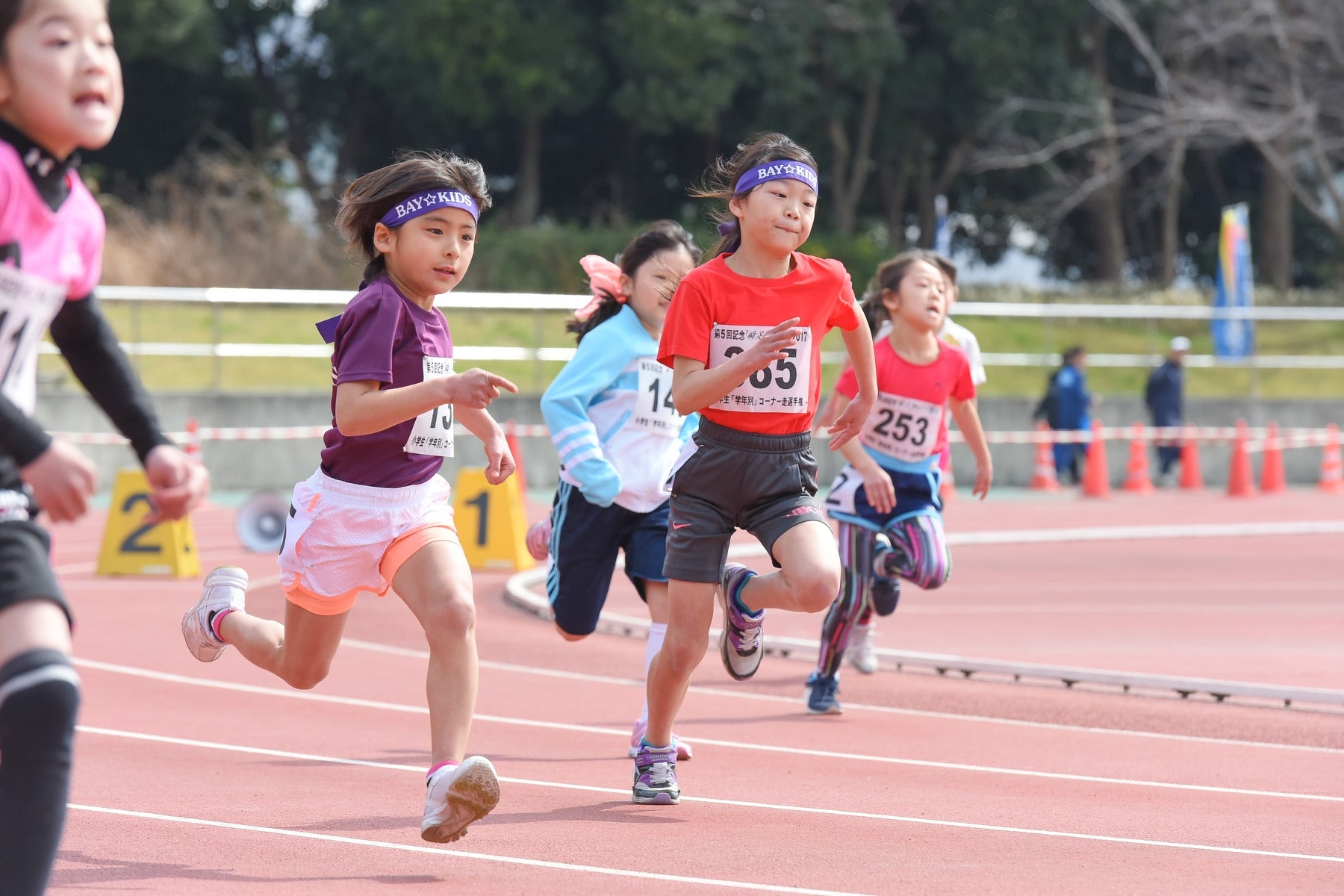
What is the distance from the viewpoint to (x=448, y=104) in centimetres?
3572

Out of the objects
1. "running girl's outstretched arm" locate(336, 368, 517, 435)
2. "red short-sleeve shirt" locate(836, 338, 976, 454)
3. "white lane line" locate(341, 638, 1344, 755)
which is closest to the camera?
"running girl's outstretched arm" locate(336, 368, 517, 435)

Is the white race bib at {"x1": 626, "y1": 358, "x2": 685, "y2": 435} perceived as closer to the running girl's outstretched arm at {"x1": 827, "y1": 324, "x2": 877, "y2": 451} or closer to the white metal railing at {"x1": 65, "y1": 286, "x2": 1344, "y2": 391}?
the running girl's outstretched arm at {"x1": 827, "y1": 324, "x2": 877, "y2": 451}

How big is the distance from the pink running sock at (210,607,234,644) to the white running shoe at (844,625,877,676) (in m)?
4.21

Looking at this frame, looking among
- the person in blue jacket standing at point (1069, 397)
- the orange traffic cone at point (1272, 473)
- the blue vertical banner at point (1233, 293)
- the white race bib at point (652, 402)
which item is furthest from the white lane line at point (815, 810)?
the blue vertical banner at point (1233, 293)

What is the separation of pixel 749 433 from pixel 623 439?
49.3 inches

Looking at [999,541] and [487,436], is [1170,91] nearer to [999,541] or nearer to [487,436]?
[999,541]

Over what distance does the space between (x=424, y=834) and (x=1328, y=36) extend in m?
32.9

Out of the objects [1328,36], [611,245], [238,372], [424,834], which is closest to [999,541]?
[238,372]

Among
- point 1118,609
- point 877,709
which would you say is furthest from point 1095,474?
point 877,709

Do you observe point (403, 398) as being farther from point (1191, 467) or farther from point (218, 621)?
point (1191, 467)

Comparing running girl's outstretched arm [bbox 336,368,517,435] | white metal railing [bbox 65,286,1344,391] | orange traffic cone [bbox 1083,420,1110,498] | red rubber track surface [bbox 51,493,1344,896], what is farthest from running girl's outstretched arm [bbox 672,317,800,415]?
orange traffic cone [bbox 1083,420,1110,498]

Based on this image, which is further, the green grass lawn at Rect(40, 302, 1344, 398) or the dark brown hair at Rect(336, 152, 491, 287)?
the green grass lawn at Rect(40, 302, 1344, 398)

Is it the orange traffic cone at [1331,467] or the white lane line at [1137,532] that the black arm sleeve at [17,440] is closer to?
the white lane line at [1137,532]

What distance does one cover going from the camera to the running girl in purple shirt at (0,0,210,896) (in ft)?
11.4
